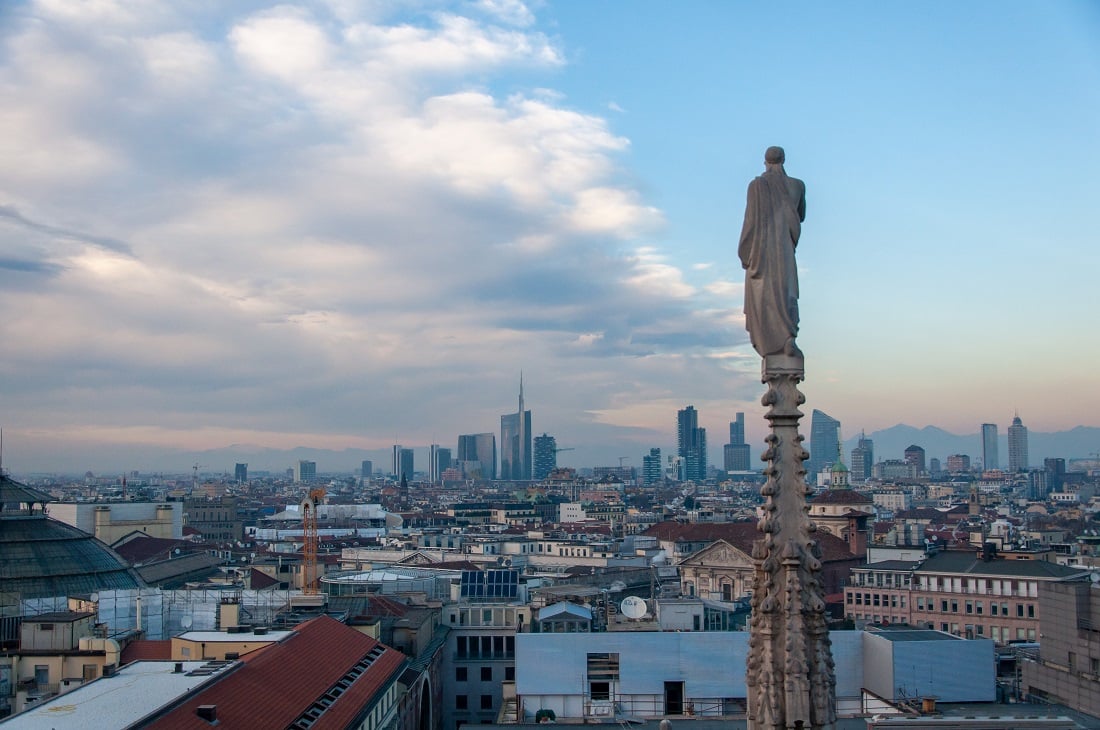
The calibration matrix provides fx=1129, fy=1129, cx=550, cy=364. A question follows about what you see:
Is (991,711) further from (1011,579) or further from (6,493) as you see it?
(6,493)

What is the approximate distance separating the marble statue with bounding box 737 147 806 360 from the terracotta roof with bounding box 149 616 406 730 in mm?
19207

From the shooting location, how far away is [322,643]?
40656mm

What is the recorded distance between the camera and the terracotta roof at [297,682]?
1068 inches

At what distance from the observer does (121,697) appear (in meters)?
28.3

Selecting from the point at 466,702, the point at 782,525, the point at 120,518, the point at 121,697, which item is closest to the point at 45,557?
the point at 466,702

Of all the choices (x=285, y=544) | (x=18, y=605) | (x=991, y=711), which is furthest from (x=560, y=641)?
(x=285, y=544)

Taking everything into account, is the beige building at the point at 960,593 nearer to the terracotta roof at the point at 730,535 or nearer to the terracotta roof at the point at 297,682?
the terracotta roof at the point at 730,535

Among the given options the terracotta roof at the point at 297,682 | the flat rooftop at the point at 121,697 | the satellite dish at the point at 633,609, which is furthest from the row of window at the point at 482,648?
the flat rooftop at the point at 121,697

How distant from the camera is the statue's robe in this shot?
30.8 ft

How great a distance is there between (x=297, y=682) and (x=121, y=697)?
5.92 metres

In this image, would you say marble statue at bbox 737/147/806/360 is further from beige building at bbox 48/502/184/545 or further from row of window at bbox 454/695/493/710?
beige building at bbox 48/502/184/545

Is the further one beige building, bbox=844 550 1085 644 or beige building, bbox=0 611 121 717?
beige building, bbox=844 550 1085 644

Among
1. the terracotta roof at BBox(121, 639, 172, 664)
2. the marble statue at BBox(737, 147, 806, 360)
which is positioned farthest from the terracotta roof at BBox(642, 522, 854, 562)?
the marble statue at BBox(737, 147, 806, 360)

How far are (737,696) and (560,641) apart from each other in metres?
6.43
